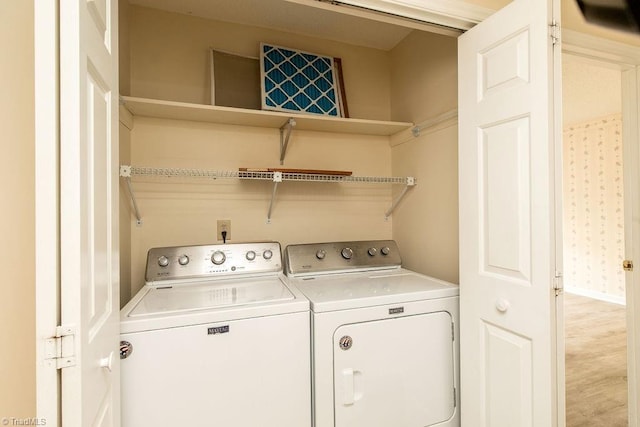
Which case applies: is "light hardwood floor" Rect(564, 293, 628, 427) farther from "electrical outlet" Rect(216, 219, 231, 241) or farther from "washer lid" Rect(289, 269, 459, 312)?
"electrical outlet" Rect(216, 219, 231, 241)

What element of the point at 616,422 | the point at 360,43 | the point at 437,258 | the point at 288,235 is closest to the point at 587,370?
the point at 616,422

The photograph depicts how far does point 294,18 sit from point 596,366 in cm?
372

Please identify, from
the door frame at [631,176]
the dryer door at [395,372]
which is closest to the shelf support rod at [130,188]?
the dryer door at [395,372]

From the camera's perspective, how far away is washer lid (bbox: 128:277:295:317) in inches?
51.3

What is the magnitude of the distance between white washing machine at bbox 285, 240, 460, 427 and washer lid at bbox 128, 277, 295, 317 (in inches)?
6.9

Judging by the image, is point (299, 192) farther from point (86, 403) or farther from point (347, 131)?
point (86, 403)

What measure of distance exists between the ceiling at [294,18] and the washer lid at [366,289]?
1.71 meters

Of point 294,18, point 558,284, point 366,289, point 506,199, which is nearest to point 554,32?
point 506,199

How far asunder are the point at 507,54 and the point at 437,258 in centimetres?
121

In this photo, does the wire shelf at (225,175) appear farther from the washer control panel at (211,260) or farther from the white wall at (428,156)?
the washer control panel at (211,260)

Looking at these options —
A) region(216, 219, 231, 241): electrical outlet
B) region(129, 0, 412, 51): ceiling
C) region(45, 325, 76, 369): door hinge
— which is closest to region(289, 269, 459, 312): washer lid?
region(216, 219, 231, 241): electrical outlet

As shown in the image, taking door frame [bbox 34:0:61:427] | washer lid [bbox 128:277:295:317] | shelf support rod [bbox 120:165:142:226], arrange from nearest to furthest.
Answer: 1. door frame [bbox 34:0:61:427]
2. washer lid [bbox 128:277:295:317]
3. shelf support rod [bbox 120:165:142:226]

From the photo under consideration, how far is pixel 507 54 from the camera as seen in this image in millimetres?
1251

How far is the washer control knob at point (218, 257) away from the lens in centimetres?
180
